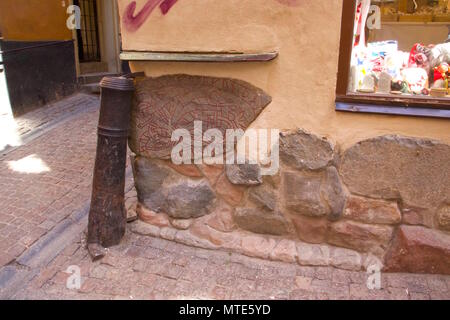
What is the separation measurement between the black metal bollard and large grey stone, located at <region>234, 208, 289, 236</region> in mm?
881

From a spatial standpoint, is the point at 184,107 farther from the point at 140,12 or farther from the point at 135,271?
the point at 135,271

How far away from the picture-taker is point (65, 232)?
3.36 metres

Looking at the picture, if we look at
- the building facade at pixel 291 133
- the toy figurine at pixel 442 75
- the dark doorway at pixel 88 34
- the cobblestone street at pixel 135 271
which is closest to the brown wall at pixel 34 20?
the dark doorway at pixel 88 34

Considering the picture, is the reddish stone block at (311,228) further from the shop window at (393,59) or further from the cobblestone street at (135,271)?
the shop window at (393,59)

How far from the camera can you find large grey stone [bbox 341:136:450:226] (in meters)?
2.55

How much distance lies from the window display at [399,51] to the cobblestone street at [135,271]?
1.22m

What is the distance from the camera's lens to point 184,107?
2.96 m

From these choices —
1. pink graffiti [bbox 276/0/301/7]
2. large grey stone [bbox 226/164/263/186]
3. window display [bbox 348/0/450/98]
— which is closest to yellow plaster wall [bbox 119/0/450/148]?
pink graffiti [bbox 276/0/301/7]

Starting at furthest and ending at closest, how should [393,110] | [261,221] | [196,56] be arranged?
1. [261,221]
2. [196,56]
3. [393,110]

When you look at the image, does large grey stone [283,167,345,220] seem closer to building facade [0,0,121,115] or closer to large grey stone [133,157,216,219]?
large grey stone [133,157,216,219]

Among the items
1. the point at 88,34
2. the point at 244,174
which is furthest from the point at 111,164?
the point at 88,34

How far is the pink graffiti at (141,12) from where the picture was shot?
9.22ft

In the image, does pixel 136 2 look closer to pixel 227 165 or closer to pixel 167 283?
pixel 227 165

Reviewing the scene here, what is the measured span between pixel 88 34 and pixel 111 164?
6.77 metres
